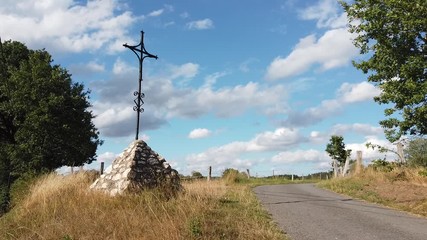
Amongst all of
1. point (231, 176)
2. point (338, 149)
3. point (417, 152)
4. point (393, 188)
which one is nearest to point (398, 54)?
point (393, 188)

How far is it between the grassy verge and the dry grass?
6092mm

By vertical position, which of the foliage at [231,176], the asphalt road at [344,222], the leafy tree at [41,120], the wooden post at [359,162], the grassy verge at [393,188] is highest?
the leafy tree at [41,120]

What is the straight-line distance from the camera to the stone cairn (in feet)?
38.8

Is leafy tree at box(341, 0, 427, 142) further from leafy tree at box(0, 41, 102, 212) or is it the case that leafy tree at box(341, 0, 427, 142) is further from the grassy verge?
leafy tree at box(0, 41, 102, 212)

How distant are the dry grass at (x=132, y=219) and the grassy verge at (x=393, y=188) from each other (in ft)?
A: 20.0

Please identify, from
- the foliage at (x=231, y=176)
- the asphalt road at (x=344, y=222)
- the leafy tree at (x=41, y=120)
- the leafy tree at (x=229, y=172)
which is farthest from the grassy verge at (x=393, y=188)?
the leafy tree at (x=41, y=120)

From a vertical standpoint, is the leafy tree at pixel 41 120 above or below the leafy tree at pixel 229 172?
above

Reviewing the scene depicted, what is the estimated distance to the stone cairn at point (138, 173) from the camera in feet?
38.8

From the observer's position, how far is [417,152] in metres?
24.9

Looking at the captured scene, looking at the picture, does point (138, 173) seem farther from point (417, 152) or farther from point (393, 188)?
point (417, 152)

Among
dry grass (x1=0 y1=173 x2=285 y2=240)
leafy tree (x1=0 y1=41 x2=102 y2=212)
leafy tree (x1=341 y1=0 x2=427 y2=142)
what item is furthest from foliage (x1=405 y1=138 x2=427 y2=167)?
leafy tree (x1=0 y1=41 x2=102 y2=212)

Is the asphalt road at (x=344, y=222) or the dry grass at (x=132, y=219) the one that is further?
the asphalt road at (x=344, y=222)

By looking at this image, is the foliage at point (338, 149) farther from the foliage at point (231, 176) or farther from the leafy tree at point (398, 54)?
the leafy tree at point (398, 54)

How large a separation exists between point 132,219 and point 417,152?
20.5 metres
